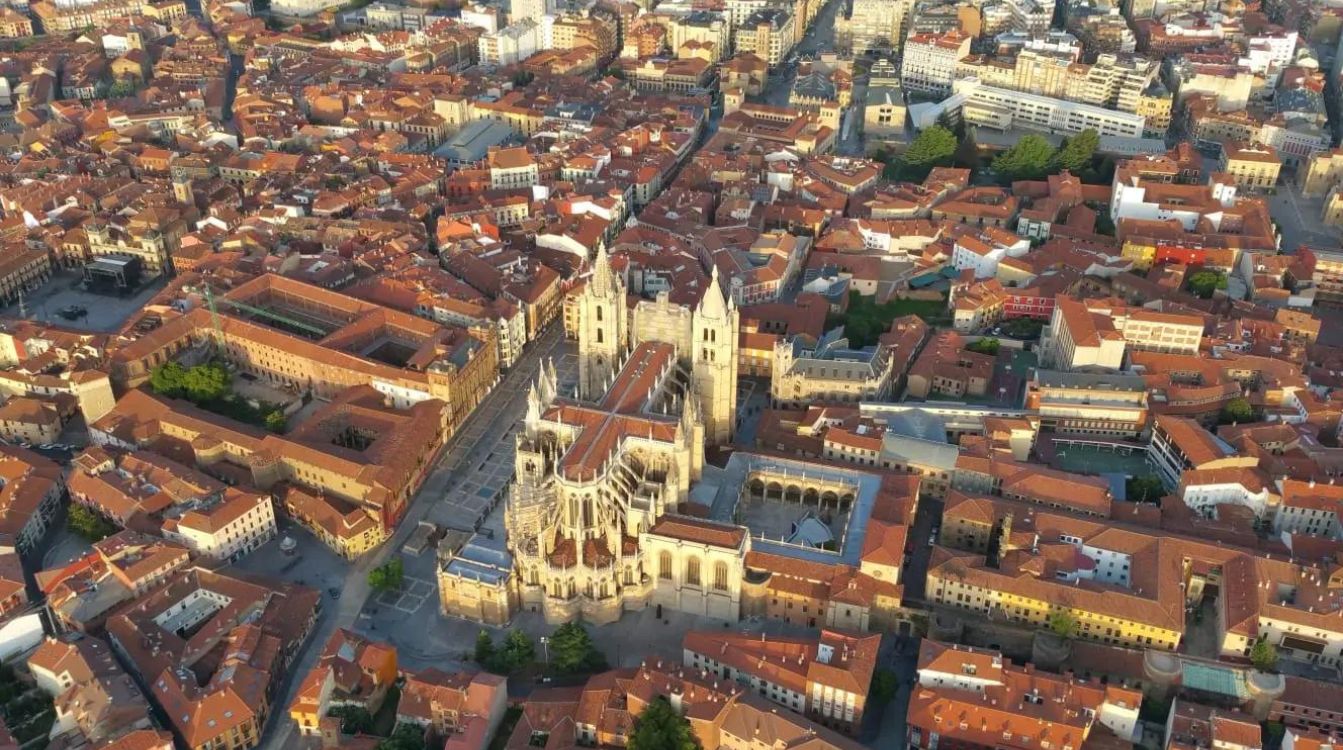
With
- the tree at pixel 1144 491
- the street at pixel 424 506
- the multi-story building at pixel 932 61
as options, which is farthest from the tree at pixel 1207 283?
the multi-story building at pixel 932 61

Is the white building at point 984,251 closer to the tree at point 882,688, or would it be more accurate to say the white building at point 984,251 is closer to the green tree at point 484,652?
the tree at point 882,688

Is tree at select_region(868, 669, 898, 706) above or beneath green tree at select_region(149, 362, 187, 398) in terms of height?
beneath

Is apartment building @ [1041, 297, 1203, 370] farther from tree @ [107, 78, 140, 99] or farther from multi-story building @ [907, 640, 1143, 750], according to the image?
tree @ [107, 78, 140, 99]

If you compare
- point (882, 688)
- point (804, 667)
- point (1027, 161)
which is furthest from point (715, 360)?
point (1027, 161)

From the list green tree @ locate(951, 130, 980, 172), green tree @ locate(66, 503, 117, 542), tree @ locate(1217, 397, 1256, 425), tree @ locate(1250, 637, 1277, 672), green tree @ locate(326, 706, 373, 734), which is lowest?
green tree @ locate(326, 706, 373, 734)

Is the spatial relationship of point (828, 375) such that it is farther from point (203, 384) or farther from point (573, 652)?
point (203, 384)

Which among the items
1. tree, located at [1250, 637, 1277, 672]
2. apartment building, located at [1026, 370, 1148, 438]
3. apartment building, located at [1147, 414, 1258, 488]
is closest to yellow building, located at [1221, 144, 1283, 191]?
apartment building, located at [1026, 370, 1148, 438]
